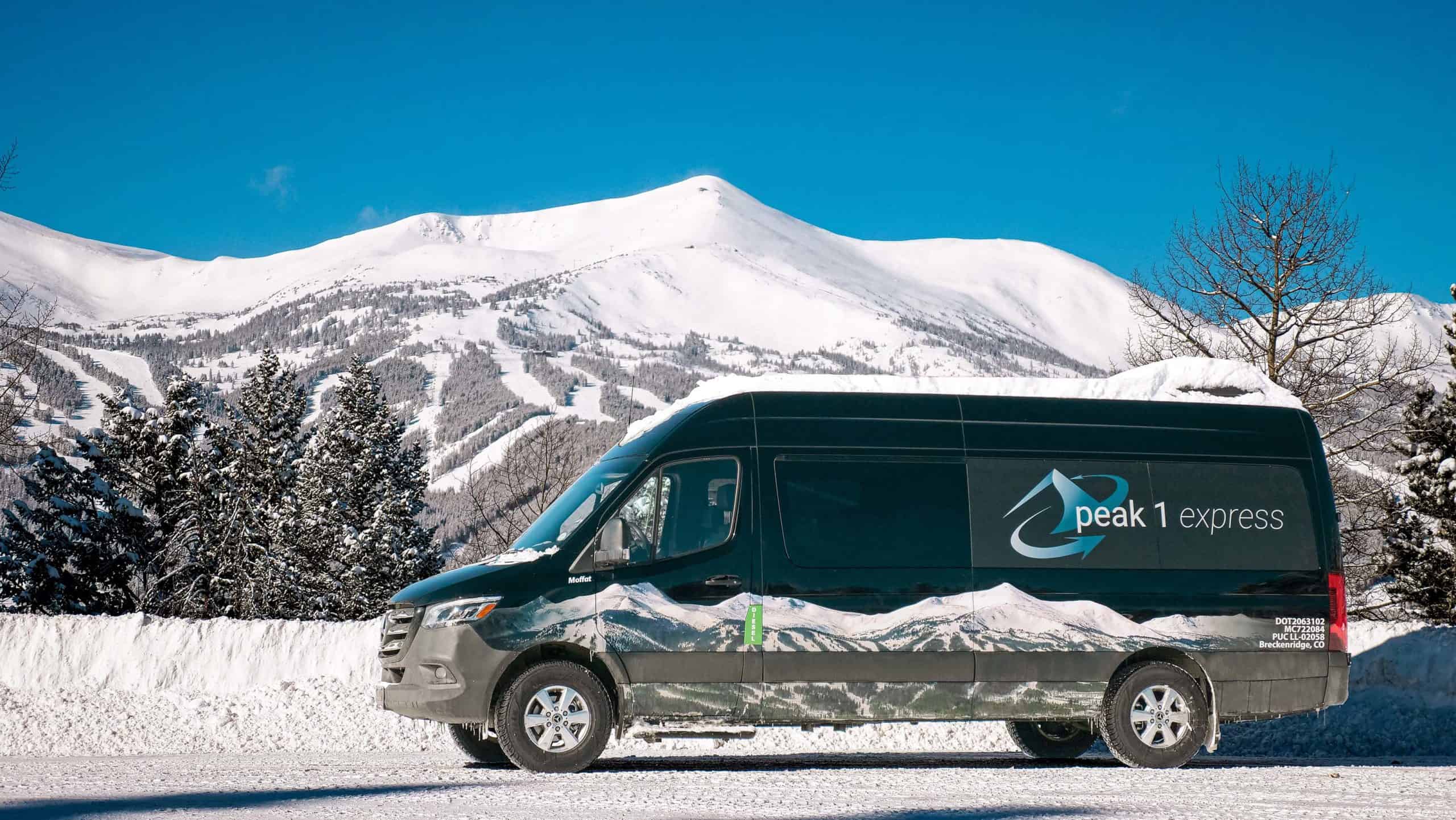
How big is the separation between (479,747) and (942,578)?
3.86 m

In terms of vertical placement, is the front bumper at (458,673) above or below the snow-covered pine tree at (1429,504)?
below

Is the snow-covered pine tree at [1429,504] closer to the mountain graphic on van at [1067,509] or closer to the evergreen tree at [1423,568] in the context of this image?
the evergreen tree at [1423,568]

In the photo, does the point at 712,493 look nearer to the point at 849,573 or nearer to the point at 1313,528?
the point at 849,573

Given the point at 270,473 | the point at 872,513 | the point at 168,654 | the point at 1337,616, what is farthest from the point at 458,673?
the point at 270,473

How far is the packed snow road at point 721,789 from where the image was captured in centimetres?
742

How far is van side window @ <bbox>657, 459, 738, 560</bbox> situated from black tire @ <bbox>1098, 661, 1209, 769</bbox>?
332 centimetres

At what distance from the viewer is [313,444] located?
49.6 metres

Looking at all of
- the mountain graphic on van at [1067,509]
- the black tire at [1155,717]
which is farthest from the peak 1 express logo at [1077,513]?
the black tire at [1155,717]

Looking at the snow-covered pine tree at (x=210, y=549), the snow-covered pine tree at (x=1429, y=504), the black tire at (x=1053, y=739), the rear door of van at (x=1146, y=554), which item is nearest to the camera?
the rear door of van at (x=1146, y=554)

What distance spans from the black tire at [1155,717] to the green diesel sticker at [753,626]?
2.82m

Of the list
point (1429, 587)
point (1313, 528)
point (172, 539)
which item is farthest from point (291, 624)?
point (1429, 587)

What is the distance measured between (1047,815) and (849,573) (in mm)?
2957

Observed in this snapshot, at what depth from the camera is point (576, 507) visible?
10.0 metres

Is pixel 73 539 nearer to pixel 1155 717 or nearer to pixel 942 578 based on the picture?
pixel 942 578
